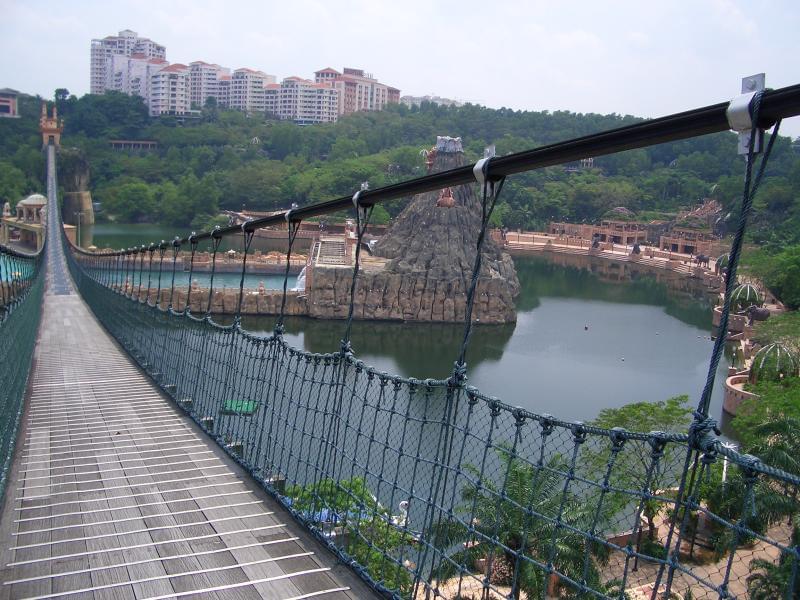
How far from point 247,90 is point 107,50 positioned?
47.3 feet

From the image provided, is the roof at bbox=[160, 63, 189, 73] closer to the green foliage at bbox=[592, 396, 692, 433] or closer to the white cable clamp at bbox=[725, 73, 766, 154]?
the green foliage at bbox=[592, 396, 692, 433]

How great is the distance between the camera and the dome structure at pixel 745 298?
17337 mm

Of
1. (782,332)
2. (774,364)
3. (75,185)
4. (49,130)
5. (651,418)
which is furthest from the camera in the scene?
(49,130)

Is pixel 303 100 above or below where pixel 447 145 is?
above

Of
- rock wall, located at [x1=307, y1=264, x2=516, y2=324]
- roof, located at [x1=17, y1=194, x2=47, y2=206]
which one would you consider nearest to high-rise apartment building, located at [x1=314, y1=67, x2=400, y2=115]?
roof, located at [x1=17, y1=194, x2=47, y2=206]

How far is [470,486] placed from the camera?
15.7 feet

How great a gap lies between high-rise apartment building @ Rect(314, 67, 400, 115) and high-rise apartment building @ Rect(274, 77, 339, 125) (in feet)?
3.15

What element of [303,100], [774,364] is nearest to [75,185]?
[303,100]

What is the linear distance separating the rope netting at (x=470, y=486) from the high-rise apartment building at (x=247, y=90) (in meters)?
47.9

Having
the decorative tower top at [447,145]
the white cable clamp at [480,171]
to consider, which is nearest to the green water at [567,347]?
the decorative tower top at [447,145]

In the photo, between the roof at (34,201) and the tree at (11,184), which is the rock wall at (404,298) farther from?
the tree at (11,184)

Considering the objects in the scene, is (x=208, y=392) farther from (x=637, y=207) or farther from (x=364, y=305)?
(x=637, y=207)

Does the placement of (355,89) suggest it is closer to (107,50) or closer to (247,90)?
(247,90)

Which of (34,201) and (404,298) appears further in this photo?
(34,201)
